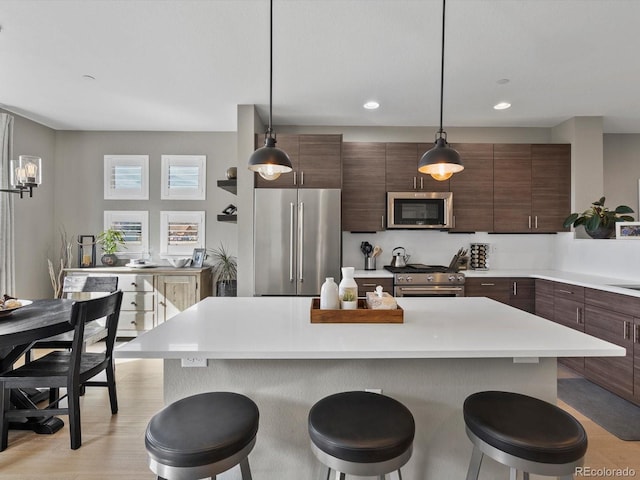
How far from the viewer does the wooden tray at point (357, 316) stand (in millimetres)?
1626

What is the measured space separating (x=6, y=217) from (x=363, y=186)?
3.99 meters

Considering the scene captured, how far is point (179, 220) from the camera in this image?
4629 mm

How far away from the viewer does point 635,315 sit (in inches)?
103

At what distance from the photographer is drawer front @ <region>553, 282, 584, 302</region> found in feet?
10.3

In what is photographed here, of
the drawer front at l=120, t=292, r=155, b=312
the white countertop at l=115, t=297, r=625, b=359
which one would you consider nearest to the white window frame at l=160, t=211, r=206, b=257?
the drawer front at l=120, t=292, r=155, b=312

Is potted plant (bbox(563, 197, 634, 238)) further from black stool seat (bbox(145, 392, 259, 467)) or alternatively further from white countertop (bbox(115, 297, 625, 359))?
black stool seat (bbox(145, 392, 259, 467))

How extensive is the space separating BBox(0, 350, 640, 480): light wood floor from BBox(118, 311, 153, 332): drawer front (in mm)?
1505

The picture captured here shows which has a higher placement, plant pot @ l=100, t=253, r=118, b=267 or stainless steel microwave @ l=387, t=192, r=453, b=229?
stainless steel microwave @ l=387, t=192, r=453, b=229

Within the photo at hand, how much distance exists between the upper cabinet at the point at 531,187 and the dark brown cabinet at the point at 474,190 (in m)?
0.09

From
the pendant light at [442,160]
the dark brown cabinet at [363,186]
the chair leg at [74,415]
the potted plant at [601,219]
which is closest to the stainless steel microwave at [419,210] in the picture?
the dark brown cabinet at [363,186]

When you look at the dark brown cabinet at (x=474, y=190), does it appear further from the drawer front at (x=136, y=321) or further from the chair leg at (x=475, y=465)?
the drawer front at (x=136, y=321)

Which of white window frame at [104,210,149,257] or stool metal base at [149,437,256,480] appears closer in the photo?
stool metal base at [149,437,256,480]

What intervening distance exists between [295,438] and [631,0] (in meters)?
3.09

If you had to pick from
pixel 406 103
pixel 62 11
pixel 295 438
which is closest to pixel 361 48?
pixel 406 103
